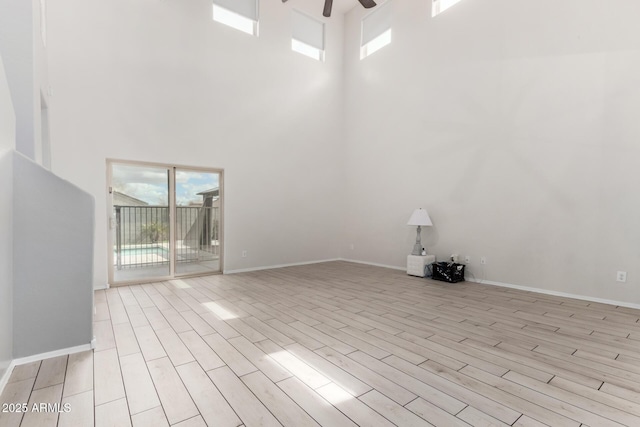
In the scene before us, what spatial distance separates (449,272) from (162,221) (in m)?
4.70

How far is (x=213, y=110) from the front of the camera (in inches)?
197

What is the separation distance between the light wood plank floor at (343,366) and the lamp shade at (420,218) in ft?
5.34

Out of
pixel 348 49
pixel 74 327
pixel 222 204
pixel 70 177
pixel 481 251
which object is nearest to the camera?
pixel 74 327

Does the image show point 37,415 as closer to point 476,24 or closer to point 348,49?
point 476,24

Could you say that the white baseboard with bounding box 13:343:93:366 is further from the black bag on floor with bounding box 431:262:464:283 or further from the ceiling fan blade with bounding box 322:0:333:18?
the ceiling fan blade with bounding box 322:0:333:18

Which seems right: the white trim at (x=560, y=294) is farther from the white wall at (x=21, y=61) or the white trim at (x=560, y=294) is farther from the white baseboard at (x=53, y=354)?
the white wall at (x=21, y=61)

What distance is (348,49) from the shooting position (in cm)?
672

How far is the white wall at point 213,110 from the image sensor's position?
157 inches

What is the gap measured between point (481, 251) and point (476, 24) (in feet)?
11.9

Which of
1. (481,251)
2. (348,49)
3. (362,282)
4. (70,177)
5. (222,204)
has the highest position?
(348,49)

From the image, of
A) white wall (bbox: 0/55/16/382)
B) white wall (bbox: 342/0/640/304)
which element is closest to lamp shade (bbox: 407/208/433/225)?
white wall (bbox: 342/0/640/304)

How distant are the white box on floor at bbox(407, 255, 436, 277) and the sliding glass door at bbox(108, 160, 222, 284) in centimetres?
338

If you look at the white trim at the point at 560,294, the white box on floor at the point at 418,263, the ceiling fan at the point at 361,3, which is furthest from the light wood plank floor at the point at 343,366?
the ceiling fan at the point at 361,3

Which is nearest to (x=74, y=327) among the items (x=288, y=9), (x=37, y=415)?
(x=37, y=415)
